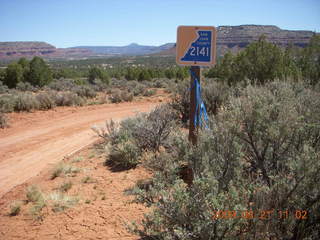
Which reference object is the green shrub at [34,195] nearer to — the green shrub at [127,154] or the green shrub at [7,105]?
the green shrub at [127,154]

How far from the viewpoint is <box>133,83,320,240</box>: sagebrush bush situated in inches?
101

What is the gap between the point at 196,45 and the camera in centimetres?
381

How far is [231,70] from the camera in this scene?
12.1 m

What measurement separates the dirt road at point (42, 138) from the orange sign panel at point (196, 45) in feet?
15.5

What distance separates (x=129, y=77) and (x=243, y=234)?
33.1m

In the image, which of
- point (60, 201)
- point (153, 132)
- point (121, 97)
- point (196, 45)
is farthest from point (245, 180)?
point (121, 97)

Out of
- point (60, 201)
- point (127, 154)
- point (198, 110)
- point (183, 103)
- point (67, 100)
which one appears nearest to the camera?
point (198, 110)

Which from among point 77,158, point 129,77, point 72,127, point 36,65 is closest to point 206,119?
point 77,158

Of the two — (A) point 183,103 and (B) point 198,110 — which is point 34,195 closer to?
(B) point 198,110

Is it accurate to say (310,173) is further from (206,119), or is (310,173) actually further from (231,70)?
(231,70)

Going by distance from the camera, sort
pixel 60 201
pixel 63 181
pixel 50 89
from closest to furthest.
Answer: pixel 60 201, pixel 63 181, pixel 50 89

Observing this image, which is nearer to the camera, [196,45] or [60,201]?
[196,45]
